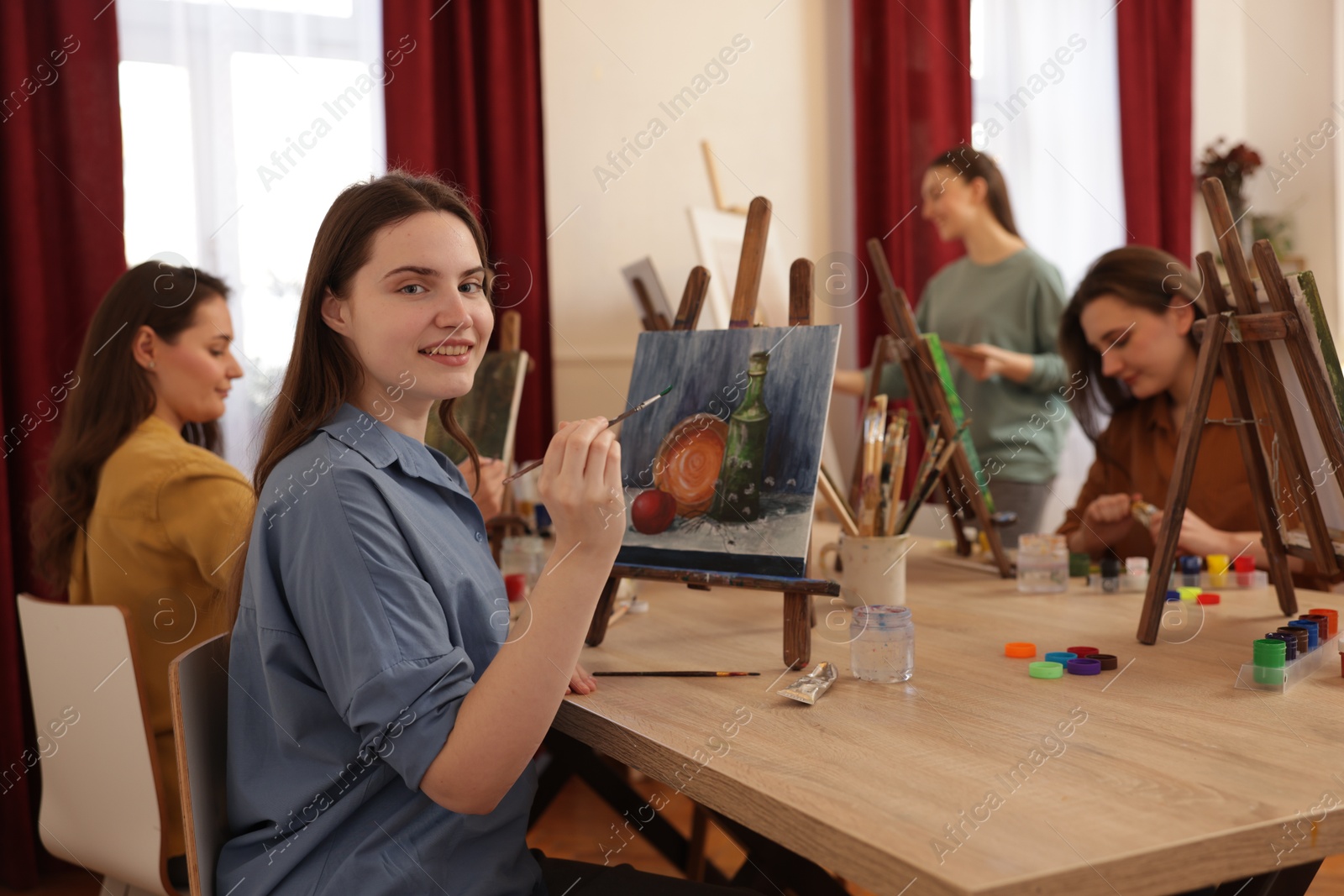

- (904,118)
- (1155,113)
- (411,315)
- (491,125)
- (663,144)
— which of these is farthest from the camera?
(1155,113)

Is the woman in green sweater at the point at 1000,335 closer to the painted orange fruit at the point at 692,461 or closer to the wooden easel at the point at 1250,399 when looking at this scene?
the wooden easel at the point at 1250,399

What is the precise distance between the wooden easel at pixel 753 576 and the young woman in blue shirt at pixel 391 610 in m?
0.27

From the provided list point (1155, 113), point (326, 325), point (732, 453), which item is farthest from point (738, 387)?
point (1155, 113)

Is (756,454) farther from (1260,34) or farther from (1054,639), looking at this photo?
(1260,34)

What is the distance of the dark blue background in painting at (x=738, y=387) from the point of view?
1553 mm

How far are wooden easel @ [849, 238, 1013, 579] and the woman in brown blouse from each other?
0.23 m

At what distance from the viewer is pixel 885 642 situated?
1.34 meters

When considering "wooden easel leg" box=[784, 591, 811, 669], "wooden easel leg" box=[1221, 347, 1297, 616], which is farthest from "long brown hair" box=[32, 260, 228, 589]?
"wooden easel leg" box=[1221, 347, 1297, 616]

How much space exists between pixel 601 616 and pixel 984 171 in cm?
216

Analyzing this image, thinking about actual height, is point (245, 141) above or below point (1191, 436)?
above

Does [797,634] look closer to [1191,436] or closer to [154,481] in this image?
[1191,436]

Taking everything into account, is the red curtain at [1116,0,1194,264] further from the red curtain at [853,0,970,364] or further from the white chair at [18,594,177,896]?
the white chair at [18,594,177,896]

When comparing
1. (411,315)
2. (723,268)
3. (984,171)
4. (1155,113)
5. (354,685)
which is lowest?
(354,685)

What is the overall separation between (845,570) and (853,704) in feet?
1.88
